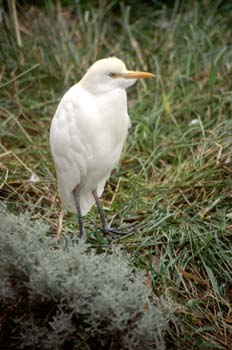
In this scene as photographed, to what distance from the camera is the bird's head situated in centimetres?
305

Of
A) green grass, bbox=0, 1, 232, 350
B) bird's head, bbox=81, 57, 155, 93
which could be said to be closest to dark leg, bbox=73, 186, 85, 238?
green grass, bbox=0, 1, 232, 350

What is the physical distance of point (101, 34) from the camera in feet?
17.9

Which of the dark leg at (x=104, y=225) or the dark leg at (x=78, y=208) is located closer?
the dark leg at (x=78, y=208)

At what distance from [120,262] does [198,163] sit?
1434mm

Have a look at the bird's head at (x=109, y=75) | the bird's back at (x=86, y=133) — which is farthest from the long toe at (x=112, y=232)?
the bird's head at (x=109, y=75)

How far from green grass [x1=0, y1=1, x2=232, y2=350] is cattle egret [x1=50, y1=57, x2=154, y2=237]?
303mm

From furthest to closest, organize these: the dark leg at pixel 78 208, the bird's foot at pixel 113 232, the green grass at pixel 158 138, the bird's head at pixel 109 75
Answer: the bird's foot at pixel 113 232, the dark leg at pixel 78 208, the green grass at pixel 158 138, the bird's head at pixel 109 75

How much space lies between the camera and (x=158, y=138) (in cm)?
439

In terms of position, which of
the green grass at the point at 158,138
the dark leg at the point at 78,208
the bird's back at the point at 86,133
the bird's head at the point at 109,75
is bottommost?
the green grass at the point at 158,138

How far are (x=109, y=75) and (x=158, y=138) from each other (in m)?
1.37

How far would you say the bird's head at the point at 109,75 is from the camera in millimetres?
3054

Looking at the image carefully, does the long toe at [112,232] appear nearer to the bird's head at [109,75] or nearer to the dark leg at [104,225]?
the dark leg at [104,225]

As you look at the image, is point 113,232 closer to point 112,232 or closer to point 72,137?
point 112,232

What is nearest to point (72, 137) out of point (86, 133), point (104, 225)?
point (86, 133)
